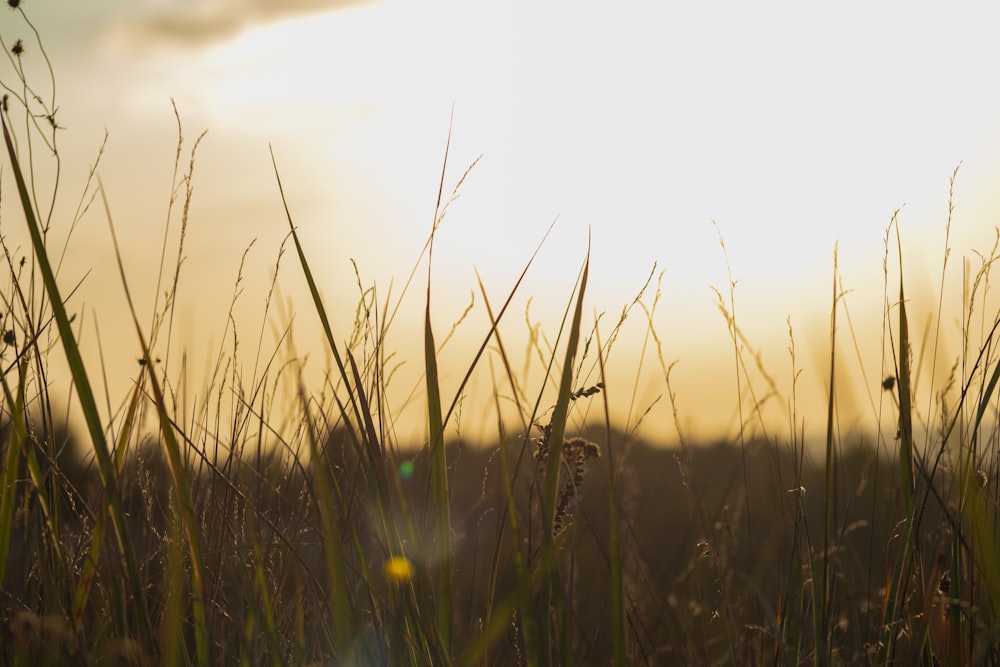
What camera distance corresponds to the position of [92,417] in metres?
1.32

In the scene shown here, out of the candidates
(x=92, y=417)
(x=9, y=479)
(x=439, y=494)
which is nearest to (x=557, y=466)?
(x=439, y=494)

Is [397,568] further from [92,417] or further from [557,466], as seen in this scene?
[92,417]

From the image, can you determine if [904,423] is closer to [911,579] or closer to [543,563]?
[911,579]

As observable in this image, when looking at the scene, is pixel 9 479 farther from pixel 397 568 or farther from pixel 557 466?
pixel 557 466

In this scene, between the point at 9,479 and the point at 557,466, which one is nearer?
the point at 557,466

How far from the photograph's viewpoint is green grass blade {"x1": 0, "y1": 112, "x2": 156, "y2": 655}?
1.24 metres

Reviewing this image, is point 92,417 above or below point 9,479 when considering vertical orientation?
above

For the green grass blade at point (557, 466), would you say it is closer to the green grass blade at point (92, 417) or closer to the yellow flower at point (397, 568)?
the yellow flower at point (397, 568)

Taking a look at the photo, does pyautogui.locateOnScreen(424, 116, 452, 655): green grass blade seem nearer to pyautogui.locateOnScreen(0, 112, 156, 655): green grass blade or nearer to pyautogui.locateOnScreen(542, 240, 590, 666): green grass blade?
pyautogui.locateOnScreen(542, 240, 590, 666): green grass blade

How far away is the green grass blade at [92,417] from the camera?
124 centimetres

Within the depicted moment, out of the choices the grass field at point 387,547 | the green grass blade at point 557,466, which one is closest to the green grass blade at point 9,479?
the grass field at point 387,547

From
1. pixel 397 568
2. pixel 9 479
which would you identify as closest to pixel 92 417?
pixel 9 479

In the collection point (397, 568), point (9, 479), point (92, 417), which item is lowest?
point (397, 568)

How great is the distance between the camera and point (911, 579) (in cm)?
184
